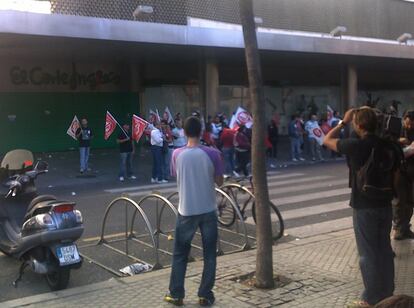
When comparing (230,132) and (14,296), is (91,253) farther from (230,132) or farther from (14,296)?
(230,132)

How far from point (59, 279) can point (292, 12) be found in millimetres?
22176

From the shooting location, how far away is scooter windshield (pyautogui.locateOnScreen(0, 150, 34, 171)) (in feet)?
22.6

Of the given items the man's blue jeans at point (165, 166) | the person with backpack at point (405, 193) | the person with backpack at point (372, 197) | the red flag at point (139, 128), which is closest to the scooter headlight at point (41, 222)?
the person with backpack at point (372, 197)

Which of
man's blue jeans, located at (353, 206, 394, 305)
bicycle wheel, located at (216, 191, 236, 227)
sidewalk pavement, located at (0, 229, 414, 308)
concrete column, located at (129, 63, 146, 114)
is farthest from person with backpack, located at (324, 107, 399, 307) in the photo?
concrete column, located at (129, 63, 146, 114)

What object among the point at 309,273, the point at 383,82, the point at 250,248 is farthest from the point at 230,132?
the point at 383,82

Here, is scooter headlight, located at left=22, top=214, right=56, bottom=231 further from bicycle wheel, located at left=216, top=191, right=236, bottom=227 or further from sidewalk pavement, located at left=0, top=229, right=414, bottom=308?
bicycle wheel, located at left=216, top=191, right=236, bottom=227

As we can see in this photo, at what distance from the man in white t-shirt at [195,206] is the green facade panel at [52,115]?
64.0 feet

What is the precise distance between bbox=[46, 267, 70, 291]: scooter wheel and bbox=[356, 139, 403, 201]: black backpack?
10.2 ft

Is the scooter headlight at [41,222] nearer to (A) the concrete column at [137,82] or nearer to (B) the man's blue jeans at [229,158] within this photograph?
(B) the man's blue jeans at [229,158]

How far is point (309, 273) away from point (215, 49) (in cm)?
1501

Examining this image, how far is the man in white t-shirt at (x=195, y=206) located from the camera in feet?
16.7

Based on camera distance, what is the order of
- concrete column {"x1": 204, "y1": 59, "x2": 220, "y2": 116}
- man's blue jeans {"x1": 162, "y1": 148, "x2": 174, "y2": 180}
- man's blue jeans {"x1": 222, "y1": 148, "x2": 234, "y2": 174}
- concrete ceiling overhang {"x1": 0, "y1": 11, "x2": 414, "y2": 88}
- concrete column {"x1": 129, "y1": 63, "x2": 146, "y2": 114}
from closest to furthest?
concrete ceiling overhang {"x1": 0, "y1": 11, "x2": 414, "y2": 88}
man's blue jeans {"x1": 162, "y1": 148, "x2": 174, "y2": 180}
man's blue jeans {"x1": 222, "y1": 148, "x2": 234, "y2": 174}
concrete column {"x1": 204, "y1": 59, "x2": 220, "y2": 116}
concrete column {"x1": 129, "y1": 63, "x2": 146, "y2": 114}

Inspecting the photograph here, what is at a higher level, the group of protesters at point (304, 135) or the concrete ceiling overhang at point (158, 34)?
the concrete ceiling overhang at point (158, 34)

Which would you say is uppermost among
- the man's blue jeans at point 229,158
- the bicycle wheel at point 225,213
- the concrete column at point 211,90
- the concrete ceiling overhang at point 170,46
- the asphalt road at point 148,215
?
the concrete ceiling overhang at point 170,46
